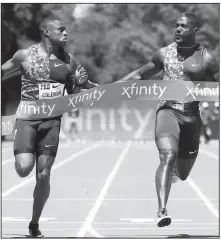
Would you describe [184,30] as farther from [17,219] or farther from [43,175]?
[17,219]

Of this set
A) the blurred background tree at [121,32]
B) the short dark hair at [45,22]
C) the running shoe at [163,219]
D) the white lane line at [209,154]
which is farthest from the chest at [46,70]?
the blurred background tree at [121,32]

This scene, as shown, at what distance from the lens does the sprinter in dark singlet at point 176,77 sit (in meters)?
11.3

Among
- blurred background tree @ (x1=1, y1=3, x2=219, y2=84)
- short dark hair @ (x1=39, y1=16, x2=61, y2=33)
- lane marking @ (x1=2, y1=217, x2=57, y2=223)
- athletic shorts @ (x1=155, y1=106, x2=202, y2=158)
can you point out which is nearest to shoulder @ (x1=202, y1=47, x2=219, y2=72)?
athletic shorts @ (x1=155, y1=106, x2=202, y2=158)

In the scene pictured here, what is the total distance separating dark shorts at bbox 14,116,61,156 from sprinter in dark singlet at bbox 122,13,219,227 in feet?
3.50

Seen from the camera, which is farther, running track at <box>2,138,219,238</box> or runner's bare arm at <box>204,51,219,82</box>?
running track at <box>2,138,219,238</box>

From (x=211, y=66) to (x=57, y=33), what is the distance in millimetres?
1613

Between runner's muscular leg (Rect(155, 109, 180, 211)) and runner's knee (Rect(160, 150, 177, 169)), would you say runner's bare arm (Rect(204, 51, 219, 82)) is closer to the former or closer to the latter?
runner's muscular leg (Rect(155, 109, 180, 211))

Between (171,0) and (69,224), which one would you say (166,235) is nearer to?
(69,224)

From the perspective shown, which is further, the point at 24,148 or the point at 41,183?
the point at 41,183

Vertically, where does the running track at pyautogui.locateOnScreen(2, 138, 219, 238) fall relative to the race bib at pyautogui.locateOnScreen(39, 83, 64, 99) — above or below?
below

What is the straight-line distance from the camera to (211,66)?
448 inches

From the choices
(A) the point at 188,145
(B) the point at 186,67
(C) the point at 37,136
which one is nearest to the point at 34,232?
(C) the point at 37,136

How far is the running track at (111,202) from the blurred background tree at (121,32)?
24.4 metres

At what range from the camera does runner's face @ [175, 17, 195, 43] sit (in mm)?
11195
